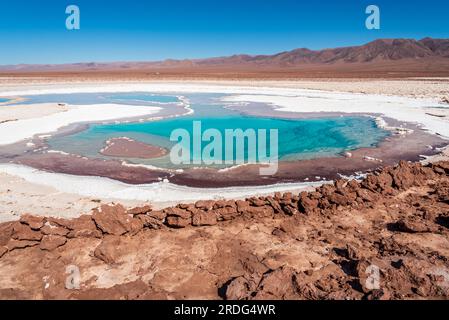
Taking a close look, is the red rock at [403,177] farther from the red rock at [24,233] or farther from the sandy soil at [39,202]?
the red rock at [24,233]

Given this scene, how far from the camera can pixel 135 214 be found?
17.0ft

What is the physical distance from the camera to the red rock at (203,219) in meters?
5.12

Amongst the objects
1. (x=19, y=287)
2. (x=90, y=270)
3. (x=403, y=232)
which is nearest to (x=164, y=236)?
(x=90, y=270)

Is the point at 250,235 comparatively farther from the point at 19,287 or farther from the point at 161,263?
the point at 19,287

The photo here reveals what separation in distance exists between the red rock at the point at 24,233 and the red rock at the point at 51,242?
0.10 metres

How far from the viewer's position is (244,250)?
451 cm

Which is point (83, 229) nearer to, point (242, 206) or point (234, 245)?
point (234, 245)

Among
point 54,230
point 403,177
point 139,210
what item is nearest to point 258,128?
point 403,177

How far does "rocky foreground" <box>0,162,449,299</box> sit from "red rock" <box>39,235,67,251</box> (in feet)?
0.05

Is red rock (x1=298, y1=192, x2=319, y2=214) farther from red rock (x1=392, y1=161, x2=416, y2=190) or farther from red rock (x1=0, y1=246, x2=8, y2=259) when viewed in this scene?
red rock (x1=0, y1=246, x2=8, y2=259)

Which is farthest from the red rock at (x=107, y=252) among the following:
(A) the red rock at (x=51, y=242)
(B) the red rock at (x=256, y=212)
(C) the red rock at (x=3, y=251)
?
(B) the red rock at (x=256, y=212)

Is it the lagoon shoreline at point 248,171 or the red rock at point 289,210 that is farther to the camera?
the lagoon shoreline at point 248,171

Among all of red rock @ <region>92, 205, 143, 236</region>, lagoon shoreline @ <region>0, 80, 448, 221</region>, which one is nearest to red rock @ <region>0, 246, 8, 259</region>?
red rock @ <region>92, 205, 143, 236</region>

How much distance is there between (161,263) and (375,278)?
231 centimetres
